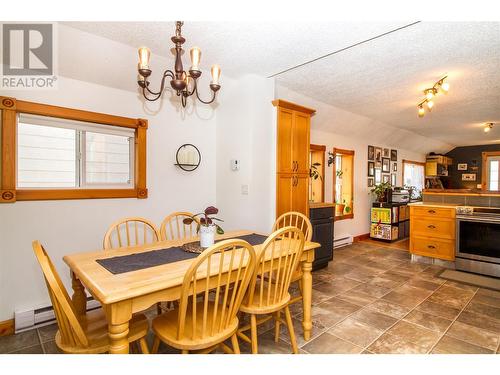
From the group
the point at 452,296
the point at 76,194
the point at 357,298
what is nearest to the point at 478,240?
the point at 452,296

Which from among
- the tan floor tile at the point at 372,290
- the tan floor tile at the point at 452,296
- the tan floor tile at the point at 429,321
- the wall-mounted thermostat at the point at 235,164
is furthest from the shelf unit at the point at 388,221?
the wall-mounted thermostat at the point at 235,164

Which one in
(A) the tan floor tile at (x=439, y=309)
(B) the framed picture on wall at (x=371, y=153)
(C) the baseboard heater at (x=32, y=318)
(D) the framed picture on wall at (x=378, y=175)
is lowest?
(A) the tan floor tile at (x=439, y=309)

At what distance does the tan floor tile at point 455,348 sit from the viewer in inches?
81.4

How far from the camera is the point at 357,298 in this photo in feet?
10.00

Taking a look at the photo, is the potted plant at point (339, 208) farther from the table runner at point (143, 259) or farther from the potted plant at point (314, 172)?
the table runner at point (143, 259)

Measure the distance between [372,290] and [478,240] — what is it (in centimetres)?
181

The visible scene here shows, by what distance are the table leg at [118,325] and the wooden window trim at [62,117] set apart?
1.73m

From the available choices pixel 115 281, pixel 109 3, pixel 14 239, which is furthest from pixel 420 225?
pixel 14 239

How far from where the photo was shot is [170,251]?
2051 mm

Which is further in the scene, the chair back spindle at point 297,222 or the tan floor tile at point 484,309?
the tan floor tile at point 484,309

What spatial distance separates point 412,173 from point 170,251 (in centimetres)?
814

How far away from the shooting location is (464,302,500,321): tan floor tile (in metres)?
2.66

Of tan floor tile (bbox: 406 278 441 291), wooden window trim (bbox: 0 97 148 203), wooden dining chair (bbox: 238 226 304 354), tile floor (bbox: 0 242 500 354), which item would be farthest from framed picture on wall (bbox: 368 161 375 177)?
wooden window trim (bbox: 0 97 148 203)

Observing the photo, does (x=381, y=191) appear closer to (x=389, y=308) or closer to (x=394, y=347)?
(x=389, y=308)
